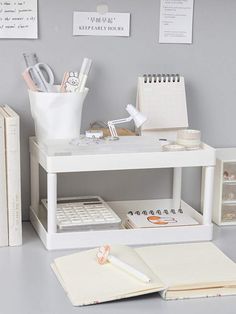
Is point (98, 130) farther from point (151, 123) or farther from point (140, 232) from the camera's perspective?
point (140, 232)

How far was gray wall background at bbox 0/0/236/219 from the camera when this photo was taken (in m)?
1.35

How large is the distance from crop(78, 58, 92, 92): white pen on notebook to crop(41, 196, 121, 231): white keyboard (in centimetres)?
24

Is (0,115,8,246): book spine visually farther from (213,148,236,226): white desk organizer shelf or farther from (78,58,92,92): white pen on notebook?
→ (213,148,236,226): white desk organizer shelf

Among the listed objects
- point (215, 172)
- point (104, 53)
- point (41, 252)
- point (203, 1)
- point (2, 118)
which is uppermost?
point (203, 1)

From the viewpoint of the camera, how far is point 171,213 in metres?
1.36

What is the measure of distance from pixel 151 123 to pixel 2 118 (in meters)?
0.35

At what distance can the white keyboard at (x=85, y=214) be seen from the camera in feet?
4.09

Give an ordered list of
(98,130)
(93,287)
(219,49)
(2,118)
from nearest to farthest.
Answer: (93,287) → (2,118) → (98,130) → (219,49)

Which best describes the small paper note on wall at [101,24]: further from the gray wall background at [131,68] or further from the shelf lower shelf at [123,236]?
the shelf lower shelf at [123,236]

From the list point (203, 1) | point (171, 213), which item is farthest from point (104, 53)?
point (171, 213)

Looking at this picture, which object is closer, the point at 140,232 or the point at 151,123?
the point at 140,232

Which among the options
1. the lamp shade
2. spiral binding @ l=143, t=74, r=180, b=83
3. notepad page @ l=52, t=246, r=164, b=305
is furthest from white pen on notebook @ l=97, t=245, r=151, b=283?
spiral binding @ l=143, t=74, r=180, b=83

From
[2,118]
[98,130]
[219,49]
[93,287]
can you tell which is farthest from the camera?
[219,49]

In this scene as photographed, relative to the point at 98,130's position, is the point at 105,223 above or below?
below
